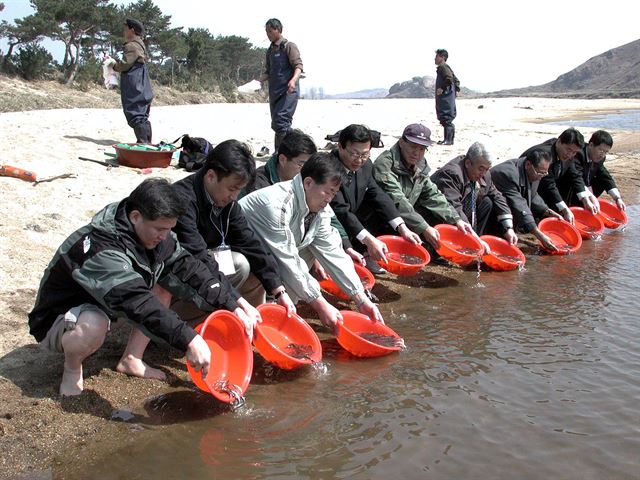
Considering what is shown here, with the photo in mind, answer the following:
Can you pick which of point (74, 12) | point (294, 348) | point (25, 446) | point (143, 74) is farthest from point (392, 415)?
point (74, 12)

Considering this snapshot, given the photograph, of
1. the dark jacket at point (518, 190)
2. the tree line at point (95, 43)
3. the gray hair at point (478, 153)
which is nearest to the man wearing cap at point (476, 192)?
the gray hair at point (478, 153)

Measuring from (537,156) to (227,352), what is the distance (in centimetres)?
419

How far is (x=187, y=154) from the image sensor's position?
7.21m

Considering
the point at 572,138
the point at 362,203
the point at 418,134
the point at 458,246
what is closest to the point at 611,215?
the point at 572,138

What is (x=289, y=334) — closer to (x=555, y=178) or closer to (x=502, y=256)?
(x=502, y=256)

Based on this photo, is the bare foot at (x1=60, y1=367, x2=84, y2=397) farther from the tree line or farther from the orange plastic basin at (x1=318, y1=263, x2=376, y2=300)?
the tree line

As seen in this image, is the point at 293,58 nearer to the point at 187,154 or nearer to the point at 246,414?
the point at 187,154

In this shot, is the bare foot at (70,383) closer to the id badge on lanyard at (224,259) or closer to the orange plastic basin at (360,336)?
the id badge on lanyard at (224,259)

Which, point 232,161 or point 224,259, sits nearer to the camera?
point 232,161

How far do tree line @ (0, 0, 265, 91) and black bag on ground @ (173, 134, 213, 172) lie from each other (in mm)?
11287

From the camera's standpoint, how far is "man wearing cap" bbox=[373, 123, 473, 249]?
5.19 meters

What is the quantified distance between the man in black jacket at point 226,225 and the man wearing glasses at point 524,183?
132 inches

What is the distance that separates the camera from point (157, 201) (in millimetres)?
2740

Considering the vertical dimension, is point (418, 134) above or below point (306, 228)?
above
